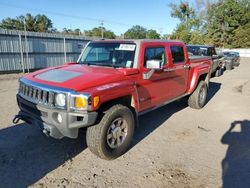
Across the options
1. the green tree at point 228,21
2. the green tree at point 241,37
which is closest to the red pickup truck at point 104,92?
the green tree at point 241,37

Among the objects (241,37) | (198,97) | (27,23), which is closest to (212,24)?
(241,37)

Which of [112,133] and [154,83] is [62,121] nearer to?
[112,133]

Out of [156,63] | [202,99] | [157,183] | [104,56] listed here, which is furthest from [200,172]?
[202,99]

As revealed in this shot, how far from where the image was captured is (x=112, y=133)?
11.7 feet

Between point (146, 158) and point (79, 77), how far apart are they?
1.76 m

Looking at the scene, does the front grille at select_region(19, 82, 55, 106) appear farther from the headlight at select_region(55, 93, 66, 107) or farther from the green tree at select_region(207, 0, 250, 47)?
the green tree at select_region(207, 0, 250, 47)

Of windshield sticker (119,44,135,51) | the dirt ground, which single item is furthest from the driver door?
the dirt ground

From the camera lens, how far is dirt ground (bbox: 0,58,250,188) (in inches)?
122

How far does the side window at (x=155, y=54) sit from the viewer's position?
4.27m

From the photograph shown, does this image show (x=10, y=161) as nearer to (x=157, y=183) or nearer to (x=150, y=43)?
(x=157, y=183)

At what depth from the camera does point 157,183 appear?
10.0 feet

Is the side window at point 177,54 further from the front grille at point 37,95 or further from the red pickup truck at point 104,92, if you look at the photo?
the front grille at point 37,95

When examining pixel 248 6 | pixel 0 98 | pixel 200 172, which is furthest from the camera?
pixel 248 6

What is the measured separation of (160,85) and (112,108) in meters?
1.57
